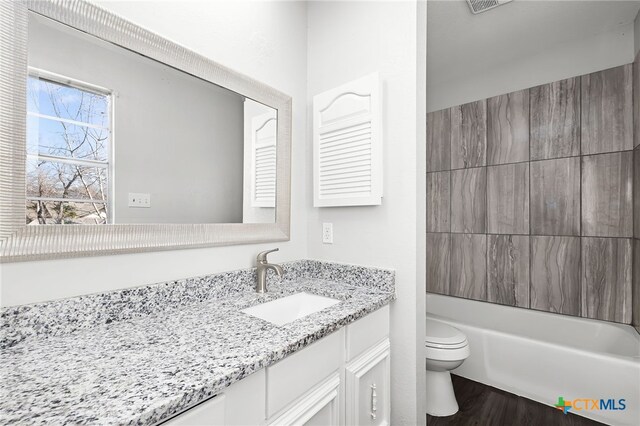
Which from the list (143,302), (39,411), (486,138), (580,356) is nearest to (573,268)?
(580,356)

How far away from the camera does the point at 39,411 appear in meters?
0.52

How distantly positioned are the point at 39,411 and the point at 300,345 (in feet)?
1.88

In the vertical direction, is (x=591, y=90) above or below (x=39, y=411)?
above

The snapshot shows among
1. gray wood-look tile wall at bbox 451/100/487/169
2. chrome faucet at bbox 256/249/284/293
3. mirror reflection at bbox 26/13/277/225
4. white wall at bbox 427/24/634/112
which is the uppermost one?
white wall at bbox 427/24/634/112

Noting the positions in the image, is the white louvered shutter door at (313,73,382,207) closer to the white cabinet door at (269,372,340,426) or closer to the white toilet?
the white cabinet door at (269,372,340,426)

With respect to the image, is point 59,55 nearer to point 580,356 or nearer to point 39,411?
point 39,411

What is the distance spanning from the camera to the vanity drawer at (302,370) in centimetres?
83

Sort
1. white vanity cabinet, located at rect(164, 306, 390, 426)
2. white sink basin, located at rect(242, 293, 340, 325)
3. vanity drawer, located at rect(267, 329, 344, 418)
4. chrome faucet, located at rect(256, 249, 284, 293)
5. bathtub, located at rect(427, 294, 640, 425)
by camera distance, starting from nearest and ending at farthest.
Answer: white vanity cabinet, located at rect(164, 306, 390, 426), vanity drawer, located at rect(267, 329, 344, 418), white sink basin, located at rect(242, 293, 340, 325), chrome faucet, located at rect(256, 249, 284, 293), bathtub, located at rect(427, 294, 640, 425)

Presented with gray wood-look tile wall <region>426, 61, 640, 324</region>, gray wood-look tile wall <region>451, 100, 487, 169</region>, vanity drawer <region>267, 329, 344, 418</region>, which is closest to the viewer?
vanity drawer <region>267, 329, 344, 418</region>

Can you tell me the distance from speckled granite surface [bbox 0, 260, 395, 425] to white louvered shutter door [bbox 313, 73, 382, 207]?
1.91 feet

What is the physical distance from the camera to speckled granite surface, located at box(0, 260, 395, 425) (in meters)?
0.55

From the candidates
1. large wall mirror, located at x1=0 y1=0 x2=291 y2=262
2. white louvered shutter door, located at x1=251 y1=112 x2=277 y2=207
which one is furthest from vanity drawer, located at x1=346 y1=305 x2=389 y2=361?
white louvered shutter door, located at x1=251 y1=112 x2=277 y2=207

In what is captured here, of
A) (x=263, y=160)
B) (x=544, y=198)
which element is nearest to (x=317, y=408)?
(x=263, y=160)

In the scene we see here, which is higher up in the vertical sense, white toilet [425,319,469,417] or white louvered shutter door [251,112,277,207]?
white louvered shutter door [251,112,277,207]
